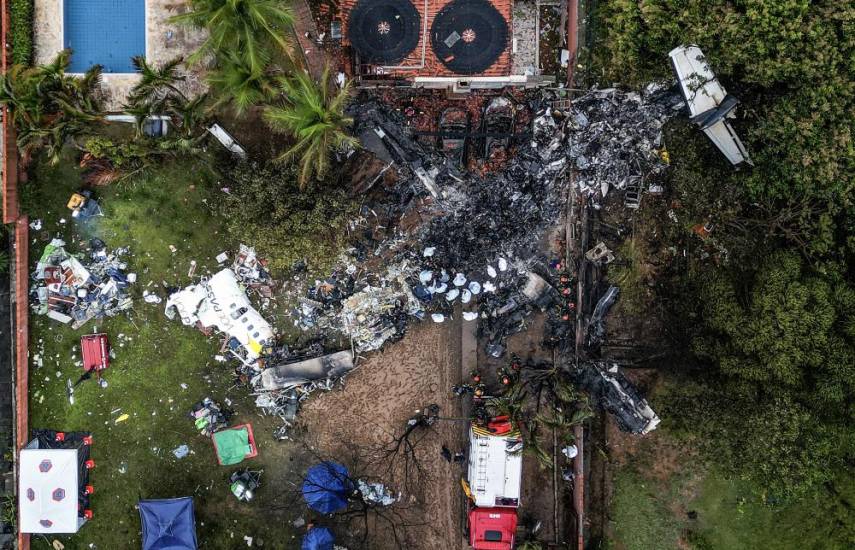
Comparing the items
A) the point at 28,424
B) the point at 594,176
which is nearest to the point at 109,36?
the point at 28,424

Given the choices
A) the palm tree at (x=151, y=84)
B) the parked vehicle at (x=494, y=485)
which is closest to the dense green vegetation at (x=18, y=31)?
the palm tree at (x=151, y=84)

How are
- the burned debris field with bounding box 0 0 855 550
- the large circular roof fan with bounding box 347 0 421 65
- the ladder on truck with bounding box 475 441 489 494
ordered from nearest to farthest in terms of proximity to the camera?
1. the large circular roof fan with bounding box 347 0 421 65
2. the burned debris field with bounding box 0 0 855 550
3. the ladder on truck with bounding box 475 441 489 494

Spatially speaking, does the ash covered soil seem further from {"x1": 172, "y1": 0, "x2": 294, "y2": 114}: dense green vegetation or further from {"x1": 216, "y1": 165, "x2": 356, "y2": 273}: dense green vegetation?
{"x1": 172, "y1": 0, "x2": 294, "y2": 114}: dense green vegetation

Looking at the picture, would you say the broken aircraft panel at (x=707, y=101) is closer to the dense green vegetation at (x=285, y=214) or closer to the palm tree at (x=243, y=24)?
the dense green vegetation at (x=285, y=214)

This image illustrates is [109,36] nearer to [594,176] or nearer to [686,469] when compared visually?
[594,176]

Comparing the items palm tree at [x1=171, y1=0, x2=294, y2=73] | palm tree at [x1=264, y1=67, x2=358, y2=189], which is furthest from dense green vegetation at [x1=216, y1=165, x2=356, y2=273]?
palm tree at [x1=171, y1=0, x2=294, y2=73]

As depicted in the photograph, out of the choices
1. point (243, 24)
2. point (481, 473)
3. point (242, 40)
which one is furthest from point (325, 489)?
point (243, 24)
